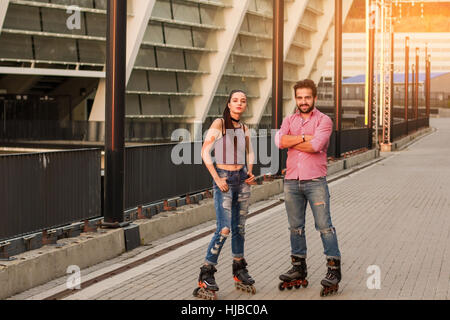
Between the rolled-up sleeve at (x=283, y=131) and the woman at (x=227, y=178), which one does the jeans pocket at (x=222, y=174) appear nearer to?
the woman at (x=227, y=178)

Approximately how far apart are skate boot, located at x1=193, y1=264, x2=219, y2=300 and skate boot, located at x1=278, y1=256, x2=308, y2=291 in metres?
0.66

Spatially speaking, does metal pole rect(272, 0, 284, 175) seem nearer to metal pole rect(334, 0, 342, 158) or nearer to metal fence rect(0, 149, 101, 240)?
metal pole rect(334, 0, 342, 158)

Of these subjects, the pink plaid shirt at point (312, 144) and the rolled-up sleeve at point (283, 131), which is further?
the rolled-up sleeve at point (283, 131)

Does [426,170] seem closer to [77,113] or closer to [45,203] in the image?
[45,203]

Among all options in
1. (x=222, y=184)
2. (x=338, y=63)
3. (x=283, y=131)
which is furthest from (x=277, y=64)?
(x=222, y=184)

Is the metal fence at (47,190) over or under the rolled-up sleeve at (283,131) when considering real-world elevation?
under

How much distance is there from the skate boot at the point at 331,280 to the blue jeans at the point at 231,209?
2.57ft

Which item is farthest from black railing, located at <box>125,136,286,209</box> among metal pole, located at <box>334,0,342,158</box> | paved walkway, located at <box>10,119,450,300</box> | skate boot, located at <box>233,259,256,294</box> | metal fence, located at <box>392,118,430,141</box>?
metal fence, located at <box>392,118,430,141</box>

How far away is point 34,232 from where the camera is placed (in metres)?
8.85

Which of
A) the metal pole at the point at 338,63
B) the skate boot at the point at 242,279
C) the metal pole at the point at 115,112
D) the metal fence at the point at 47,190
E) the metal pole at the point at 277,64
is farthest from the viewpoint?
the metal pole at the point at 338,63

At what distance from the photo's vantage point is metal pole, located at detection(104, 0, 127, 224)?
32.9 ft

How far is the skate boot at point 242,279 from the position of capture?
24.2 feet

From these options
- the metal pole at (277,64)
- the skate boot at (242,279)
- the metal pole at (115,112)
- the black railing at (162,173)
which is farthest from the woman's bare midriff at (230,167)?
the metal pole at (277,64)

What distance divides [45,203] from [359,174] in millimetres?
14729
